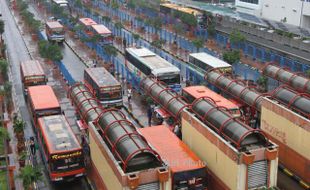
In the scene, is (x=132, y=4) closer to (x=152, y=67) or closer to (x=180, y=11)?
(x=180, y=11)

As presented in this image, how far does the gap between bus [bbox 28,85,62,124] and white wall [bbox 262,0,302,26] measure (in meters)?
32.6

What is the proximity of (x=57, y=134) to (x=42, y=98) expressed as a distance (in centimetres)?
538

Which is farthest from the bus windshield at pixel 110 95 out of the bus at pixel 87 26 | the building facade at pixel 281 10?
the building facade at pixel 281 10

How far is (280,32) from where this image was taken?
4234 cm

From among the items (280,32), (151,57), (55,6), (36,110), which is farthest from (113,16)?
(36,110)

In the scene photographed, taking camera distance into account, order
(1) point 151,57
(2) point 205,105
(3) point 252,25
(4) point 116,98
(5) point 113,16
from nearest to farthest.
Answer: (2) point 205,105 → (4) point 116,98 → (1) point 151,57 → (3) point 252,25 → (5) point 113,16

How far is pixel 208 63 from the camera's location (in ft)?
100

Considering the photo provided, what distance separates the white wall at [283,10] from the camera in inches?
1889

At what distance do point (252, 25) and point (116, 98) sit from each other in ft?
82.7

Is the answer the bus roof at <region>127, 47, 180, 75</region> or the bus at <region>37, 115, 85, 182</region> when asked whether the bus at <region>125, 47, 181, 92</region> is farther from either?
the bus at <region>37, 115, 85, 182</region>

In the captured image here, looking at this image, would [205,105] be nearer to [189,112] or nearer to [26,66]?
[189,112]

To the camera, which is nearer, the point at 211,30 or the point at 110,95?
the point at 110,95

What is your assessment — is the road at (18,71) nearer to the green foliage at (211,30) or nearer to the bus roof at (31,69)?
the bus roof at (31,69)

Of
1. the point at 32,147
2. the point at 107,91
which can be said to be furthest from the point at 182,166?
the point at 107,91
